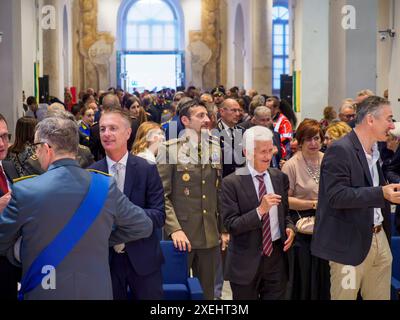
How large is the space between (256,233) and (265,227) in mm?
82

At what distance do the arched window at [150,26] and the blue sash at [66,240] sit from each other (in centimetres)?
4346

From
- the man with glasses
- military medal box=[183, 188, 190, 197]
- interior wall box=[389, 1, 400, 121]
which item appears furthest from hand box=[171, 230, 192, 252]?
interior wall box=[389, 1, 400, 121]

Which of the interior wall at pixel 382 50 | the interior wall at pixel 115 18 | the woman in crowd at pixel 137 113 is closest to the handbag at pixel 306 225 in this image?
the woman in crowd at pixel 137 113

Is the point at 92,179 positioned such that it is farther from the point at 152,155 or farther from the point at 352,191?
the point at 152,155

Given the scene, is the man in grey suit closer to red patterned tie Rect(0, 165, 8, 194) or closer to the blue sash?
the blue sash

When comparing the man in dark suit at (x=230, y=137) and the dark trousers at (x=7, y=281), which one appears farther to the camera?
the man in dark suit at (x=230, y=137)

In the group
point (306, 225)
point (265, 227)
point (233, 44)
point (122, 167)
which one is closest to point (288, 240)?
point (265, 227)

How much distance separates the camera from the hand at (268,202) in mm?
5980

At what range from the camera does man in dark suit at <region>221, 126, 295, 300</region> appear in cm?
625

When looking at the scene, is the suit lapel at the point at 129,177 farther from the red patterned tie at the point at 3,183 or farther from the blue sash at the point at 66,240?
the blue sash at the point at 66,240

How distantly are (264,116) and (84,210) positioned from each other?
6686 mm

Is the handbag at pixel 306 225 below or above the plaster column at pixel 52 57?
below

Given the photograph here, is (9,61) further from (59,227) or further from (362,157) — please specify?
(59,227)

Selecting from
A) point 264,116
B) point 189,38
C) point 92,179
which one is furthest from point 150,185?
point 189,38
